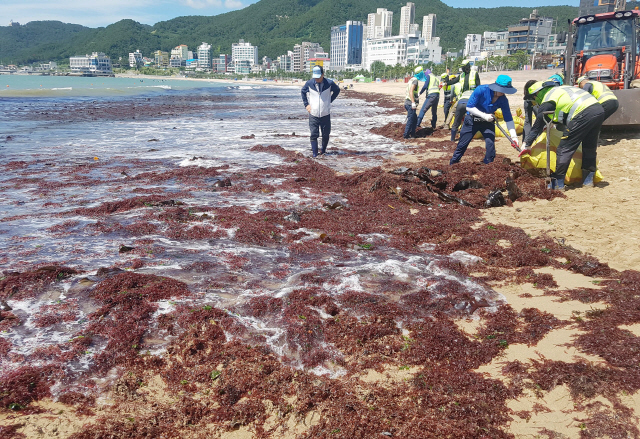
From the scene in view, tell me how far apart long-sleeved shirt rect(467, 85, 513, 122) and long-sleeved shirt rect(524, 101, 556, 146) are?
0.78 m

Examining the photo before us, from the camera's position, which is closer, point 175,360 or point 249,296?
point 175,360

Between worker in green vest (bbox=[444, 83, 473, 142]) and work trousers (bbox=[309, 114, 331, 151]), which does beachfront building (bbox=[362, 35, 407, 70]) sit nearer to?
worker in green vest (bbox=[444, 83, 473, 142])

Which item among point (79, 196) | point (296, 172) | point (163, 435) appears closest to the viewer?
point (163, 435)

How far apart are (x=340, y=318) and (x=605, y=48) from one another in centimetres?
1313

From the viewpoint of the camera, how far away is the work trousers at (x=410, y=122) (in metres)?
14.1

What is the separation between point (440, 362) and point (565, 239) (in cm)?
340

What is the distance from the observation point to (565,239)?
18.3ft

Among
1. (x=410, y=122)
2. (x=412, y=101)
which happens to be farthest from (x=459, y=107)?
(x=410, y=122)

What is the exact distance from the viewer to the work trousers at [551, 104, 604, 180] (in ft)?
23.0

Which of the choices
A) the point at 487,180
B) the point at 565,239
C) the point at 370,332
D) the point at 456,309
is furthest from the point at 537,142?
the point at 370,332

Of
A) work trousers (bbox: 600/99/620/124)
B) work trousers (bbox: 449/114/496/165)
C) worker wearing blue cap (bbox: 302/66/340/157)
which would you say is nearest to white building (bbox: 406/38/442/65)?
worker wearing blue cap (bbox: 302/66/340/157)

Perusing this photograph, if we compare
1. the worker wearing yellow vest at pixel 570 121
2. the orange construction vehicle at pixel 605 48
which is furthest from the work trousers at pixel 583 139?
the orange construction vehicle at pixel 605 48

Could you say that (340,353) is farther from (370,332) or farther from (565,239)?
(565,239)

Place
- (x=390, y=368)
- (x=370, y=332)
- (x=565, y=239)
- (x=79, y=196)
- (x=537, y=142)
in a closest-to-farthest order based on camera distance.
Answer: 1. (x=390, y=368)
2. (x=370, y=332)
3. (x=565, y=239)
4. (x=79, y=196)
5. (x=537, y=142)
